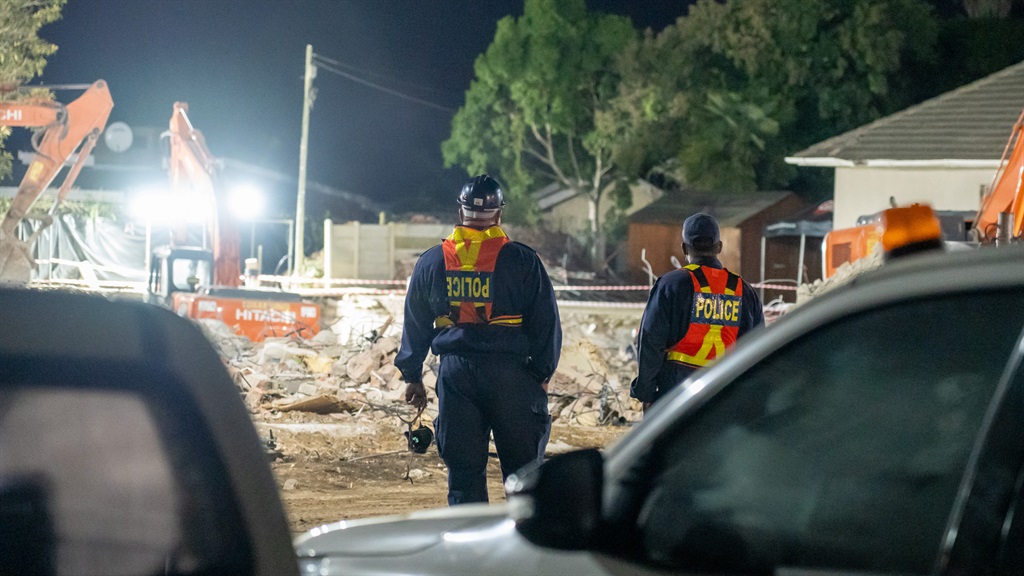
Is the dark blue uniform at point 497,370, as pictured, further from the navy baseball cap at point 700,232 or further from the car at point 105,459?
the car at point 105,459

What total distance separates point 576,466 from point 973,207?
74.0 ft

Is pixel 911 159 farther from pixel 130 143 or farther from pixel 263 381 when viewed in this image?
pixel 130 143

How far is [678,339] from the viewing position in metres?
6.39

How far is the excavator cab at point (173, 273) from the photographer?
62.5ft

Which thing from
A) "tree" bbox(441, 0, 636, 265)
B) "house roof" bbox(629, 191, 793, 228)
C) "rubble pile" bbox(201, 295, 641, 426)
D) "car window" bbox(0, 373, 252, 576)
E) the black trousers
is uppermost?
"tree" bbox(441, 0, 636, 265)

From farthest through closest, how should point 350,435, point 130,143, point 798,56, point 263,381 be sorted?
point 130,143 → point 798,56 → point 263,381 → point 350,435

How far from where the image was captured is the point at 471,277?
589 centimetres

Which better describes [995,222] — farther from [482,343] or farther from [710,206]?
[710,206]

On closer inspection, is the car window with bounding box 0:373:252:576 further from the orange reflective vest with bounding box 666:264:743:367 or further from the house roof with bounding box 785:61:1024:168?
the house roof with bounding box 785:61:1024:168

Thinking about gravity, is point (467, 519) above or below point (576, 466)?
below

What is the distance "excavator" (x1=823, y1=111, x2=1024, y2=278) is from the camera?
11.1 m

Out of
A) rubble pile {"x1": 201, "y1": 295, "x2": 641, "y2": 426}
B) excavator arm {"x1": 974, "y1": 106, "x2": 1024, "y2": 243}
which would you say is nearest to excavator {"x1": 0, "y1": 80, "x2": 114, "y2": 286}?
rubble pile {"x1": 201, "y1": 295, "x2": 641, "y2": 426}

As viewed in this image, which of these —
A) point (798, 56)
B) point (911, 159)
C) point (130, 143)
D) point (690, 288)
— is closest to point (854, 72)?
point (798, 56)

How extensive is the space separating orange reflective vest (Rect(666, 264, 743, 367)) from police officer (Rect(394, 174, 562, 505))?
0.79m
